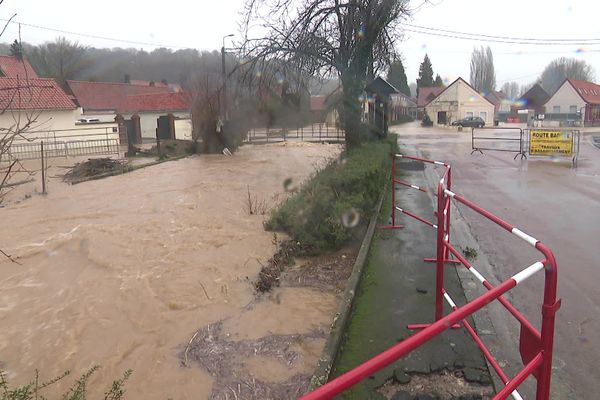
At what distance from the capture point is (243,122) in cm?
2827

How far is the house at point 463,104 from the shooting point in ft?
204

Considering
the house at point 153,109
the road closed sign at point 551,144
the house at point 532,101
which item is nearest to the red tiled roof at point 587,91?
the house at point 532,101

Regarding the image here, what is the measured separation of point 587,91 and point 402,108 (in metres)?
25.3

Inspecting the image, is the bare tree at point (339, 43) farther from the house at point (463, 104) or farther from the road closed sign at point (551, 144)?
the house at point (463, 104)

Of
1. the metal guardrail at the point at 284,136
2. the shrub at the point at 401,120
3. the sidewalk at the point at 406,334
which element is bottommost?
the sidewalk at the point at 406,334

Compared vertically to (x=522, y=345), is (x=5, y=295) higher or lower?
lower

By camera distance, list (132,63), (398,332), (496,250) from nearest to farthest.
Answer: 1. (398,332)
2. (496,250)
3. (132,63)

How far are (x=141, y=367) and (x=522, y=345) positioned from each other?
354 centimetres

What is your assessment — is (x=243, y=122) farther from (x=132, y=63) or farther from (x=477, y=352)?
(x=477, y=352)

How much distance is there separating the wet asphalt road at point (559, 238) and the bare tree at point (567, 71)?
79.5m

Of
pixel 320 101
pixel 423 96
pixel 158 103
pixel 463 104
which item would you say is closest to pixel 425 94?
pixel 423 96

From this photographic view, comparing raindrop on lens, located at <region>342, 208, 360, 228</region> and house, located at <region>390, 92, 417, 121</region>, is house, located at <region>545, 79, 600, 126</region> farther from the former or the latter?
raindrop on lens, located at <region>342, 208, 360, 228</region>

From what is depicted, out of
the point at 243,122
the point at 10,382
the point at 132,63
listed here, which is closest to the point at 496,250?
the point at 10,382

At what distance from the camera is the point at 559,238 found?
7.95 m
